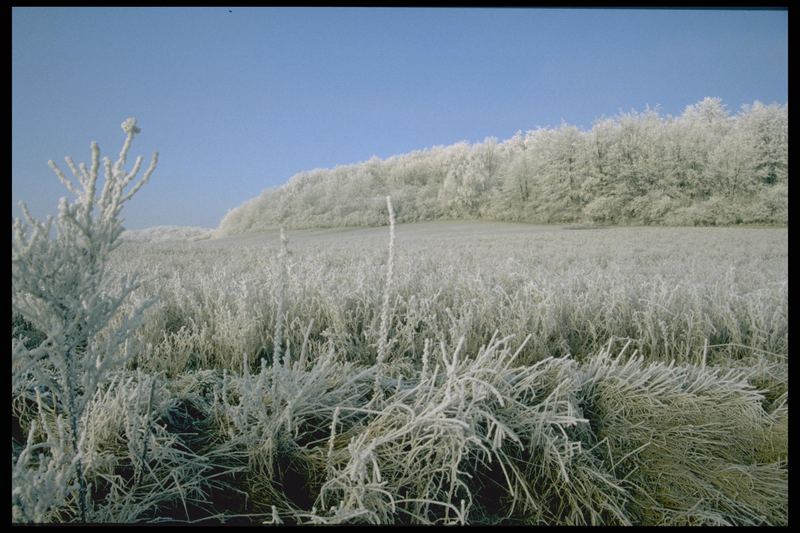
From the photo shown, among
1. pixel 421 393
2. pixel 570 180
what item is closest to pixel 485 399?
pixel 421 393

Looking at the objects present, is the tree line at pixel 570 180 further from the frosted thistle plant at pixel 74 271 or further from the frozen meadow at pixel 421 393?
the frosted thistle plant at pixel 74 271

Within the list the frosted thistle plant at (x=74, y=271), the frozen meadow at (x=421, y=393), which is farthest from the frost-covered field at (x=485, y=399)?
the frosted thistle plant at (x=74, y=271)

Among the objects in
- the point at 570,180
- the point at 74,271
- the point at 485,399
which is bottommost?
the point at 485,399

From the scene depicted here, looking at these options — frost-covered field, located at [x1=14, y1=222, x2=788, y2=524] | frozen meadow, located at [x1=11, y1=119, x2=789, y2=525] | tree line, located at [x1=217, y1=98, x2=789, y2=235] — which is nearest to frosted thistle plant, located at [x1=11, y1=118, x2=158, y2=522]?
frozen meadow, located at [x1=11, y1=119, x2=789, y2=525]

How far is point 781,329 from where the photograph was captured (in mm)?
1610

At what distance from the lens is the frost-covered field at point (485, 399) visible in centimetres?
143

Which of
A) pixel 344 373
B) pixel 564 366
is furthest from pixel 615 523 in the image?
pixel 344 373

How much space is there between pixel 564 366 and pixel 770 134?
1.15 m

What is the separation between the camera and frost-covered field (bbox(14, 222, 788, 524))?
1.43 metres

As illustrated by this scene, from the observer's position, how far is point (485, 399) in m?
1.65

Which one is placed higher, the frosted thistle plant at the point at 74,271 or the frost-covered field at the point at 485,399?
Answer: the frosted thistle plant at the point at 74,271

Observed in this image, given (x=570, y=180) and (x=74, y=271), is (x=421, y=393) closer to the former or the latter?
(x=74, y=271)

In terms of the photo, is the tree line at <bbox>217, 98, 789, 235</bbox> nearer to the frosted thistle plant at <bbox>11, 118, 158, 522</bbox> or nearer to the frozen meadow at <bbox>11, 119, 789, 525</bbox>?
the frozen meadow at <bbox>11, 119, 789, 525</bbox>

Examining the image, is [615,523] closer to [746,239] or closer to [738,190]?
[746,239]
